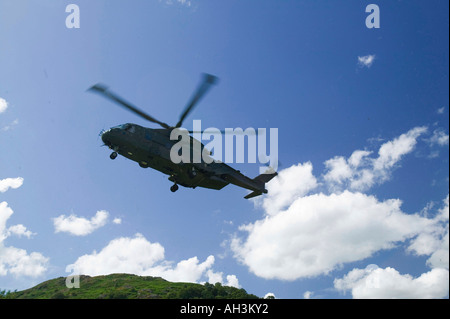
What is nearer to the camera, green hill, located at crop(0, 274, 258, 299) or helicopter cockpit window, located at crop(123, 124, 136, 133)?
helicopter cockpit window, located at crop(123, 124, 136, 133)

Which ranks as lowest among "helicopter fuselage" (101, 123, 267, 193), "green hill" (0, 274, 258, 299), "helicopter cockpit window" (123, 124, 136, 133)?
"green hill" (0, 274, 258, 299)

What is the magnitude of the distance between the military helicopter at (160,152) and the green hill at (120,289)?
112m

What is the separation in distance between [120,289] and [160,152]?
527ft

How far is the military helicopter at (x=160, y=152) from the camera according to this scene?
27.5 meters

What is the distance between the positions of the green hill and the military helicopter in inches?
4393

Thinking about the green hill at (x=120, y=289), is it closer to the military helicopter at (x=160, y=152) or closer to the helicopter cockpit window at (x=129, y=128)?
the military helicopter at (x=160, y=152)

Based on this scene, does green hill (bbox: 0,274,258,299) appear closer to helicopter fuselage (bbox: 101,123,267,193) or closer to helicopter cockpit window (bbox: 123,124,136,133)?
helicopter fuselage (bbox: 101,123,267,193)

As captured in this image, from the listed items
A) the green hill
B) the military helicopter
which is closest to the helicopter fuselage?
the military helicopter

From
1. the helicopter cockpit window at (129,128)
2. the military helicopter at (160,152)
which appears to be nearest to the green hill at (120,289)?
the military helicopter at (160,152)

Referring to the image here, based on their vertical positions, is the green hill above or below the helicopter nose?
below

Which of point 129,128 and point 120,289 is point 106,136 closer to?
point 129,128

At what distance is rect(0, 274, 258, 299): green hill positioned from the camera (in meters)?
138
